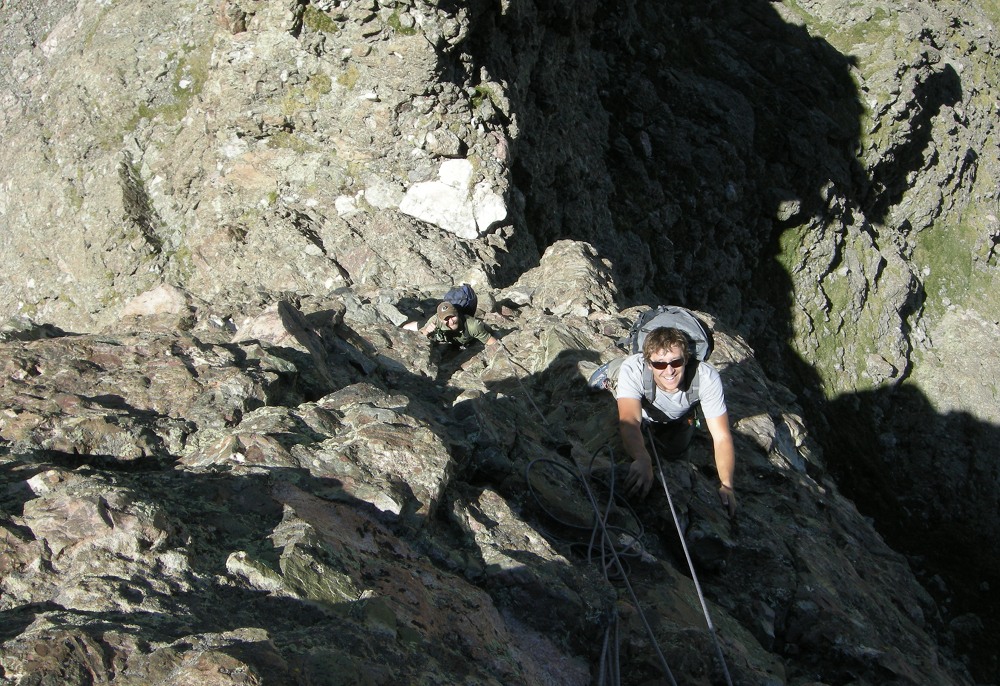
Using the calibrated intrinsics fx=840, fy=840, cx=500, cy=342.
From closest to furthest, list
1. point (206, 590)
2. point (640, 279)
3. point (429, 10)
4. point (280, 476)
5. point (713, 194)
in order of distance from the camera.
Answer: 1. point (206, 590)
2. point (280, 476)
3. point (429, 10)
4. point (640, 279)
5. point (713, 194)

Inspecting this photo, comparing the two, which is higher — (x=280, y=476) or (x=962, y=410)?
(x=962, y=410)

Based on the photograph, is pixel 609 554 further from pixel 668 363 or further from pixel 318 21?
pixel 318 21

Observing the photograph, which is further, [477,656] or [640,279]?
[640,279]

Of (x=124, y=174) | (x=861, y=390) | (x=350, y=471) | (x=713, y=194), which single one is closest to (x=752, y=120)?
(x=713, y=194)

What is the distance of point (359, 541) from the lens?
16.0 feet

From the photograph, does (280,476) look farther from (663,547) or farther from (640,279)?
(640,279)

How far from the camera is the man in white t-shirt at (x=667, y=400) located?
748cm

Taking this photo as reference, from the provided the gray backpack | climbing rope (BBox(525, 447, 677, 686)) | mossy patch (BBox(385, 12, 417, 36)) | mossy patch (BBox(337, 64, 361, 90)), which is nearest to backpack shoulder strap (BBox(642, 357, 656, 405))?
the gray backpack

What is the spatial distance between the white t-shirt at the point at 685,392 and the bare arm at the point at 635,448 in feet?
0.35

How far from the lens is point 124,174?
16.6m

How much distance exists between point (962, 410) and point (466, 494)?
→ 3030cm

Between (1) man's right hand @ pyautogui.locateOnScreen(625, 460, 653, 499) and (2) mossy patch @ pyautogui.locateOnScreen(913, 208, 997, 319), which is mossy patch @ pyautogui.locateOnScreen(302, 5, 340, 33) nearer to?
(1) man's right hand @ pyautogui.locateOnScreen(625, 460, 653, 499)

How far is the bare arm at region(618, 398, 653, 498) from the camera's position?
749 centimetres

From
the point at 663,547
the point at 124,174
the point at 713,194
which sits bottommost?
the point at 663,547
